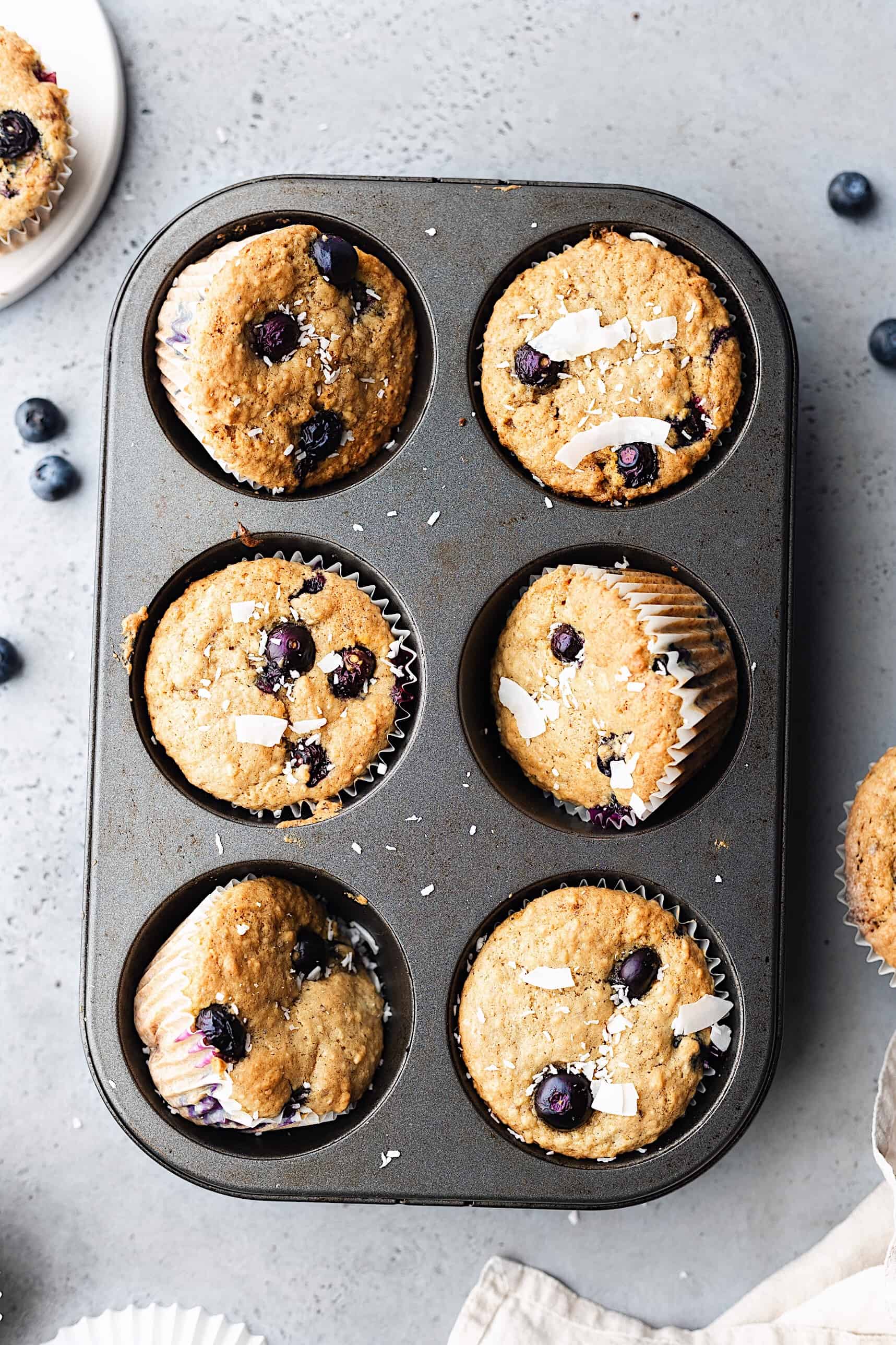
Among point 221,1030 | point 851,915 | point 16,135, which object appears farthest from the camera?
point 851,915

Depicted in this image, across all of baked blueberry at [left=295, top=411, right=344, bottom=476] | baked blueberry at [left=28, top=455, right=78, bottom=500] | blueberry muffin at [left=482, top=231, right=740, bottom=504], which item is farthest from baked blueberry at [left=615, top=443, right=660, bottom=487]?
baked blueberry at [left=28, top=455, right=78, bottom=500]

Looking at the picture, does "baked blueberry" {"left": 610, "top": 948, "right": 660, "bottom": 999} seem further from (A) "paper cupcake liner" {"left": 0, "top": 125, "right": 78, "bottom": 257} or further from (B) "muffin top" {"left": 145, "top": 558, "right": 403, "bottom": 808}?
(A) "paper cupcake liner" {"left": 0, "top": 125, "right": 78, "bottom": 257}

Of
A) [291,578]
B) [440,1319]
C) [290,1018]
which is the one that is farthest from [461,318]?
[440,1319]

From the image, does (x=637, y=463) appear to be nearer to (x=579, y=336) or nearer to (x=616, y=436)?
(x=616, y=436)

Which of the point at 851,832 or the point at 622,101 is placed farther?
the point at 622,101

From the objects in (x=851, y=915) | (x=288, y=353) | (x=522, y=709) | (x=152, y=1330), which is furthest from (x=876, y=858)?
(x=152, y=1330)

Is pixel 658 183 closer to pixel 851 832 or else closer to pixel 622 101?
pixel 622 101
